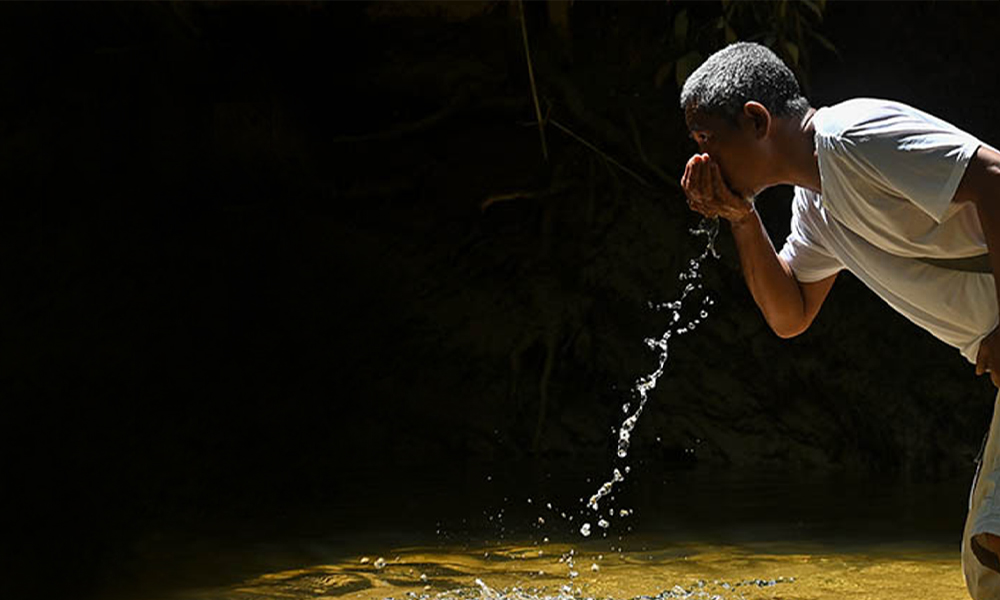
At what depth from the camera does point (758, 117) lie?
2432 mm

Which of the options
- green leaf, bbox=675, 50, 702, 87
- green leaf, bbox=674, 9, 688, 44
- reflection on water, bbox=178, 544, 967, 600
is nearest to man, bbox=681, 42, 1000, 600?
reflection on water, bbox=178, 544, 967, 600

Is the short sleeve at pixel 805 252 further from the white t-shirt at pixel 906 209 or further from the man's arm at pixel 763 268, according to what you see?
the white t-shirt at pixel 906 209

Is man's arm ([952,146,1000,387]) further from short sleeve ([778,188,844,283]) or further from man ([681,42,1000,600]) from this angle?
short sleeve ([778,188,844,283])

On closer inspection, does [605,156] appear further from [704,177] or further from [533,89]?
[704,177]

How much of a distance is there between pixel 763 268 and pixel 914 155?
0.66 metres

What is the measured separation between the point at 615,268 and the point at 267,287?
1793 millimetres

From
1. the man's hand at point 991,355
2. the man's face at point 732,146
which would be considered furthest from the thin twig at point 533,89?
the man's hand at point 991,355

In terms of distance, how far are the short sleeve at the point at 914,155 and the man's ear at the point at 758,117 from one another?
18 cm

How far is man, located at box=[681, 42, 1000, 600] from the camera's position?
222cm

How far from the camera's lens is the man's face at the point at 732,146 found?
245 centimetres

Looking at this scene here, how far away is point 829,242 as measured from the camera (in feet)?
8.67

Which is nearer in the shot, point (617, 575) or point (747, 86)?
point (747, 86)

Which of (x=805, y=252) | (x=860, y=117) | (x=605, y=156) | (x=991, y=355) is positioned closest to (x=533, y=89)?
(x=605, y=156)

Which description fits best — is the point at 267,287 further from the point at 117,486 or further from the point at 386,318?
the point at 117,486
